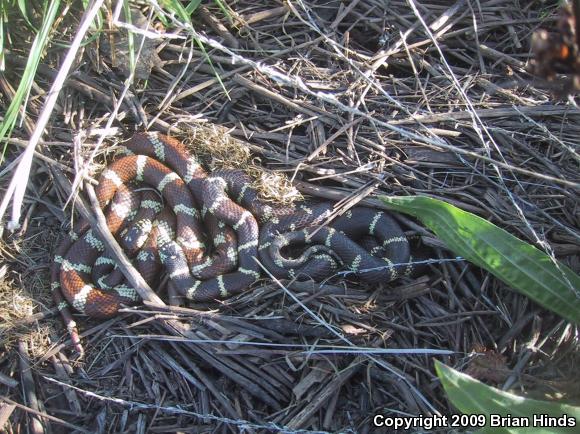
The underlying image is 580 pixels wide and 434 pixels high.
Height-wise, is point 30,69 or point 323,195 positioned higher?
point 30,69

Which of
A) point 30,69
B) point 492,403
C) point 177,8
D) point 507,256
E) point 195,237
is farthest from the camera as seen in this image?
point 195,237

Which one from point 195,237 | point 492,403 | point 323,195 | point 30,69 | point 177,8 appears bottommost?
point 195,237

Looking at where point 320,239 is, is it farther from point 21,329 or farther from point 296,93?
point 21,329

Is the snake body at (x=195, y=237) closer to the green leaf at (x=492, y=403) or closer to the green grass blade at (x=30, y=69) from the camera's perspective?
the green grass blade at (x=30, y=69)

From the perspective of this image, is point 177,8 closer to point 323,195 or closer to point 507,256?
point 323,195

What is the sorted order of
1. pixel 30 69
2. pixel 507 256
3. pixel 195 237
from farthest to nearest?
pixel 195 237 < pixel 30 69 < pixel 507 256

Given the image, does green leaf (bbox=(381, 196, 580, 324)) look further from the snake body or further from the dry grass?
the snake body

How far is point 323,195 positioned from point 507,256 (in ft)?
5.28

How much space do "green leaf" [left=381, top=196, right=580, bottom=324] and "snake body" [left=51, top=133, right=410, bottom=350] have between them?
858 millimetres

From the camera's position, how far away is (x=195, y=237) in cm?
461

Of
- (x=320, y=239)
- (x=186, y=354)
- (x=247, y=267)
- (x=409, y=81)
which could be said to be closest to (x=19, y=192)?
(x=186, y=354)

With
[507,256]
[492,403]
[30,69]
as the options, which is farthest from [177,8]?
[492,403]

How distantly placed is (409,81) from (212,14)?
5.86ft

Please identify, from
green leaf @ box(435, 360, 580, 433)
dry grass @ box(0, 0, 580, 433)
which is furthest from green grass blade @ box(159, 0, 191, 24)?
green leaf @ box(435, 360, 580, 433)
